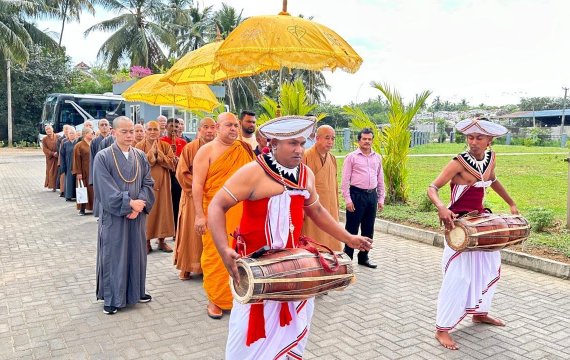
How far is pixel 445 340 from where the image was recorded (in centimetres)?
432

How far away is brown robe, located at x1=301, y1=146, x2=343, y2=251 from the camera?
5.79 metres

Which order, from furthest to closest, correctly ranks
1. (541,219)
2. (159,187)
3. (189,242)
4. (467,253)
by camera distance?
(541,219)
(159,187)
(189,242)
(467,253)

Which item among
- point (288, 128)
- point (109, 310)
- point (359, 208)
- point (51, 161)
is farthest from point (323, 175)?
point (51, 161)

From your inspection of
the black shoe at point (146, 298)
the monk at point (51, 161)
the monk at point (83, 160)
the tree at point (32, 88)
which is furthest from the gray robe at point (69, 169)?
the tree at point (32, 88)

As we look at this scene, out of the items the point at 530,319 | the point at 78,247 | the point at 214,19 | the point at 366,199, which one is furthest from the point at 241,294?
the point at 214,19

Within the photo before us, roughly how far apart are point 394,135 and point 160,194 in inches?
208

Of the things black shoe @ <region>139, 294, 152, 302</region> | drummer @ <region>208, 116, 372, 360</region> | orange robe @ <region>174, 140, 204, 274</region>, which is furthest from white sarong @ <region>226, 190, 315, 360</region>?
orange robe @ <region>174, 140, 204, 274</region>

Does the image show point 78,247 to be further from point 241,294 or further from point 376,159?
point 241,294

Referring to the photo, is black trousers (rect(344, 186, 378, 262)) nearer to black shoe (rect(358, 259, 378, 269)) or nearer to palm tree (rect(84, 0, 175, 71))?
black shoe (rect(358, 259, 378, 269))

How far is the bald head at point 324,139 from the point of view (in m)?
5.73

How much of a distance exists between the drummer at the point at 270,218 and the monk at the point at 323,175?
8.67 feet

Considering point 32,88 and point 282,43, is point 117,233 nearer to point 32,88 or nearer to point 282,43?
point 282,43

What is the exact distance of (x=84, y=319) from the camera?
4785 millimetres

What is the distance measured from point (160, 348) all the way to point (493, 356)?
290cm
